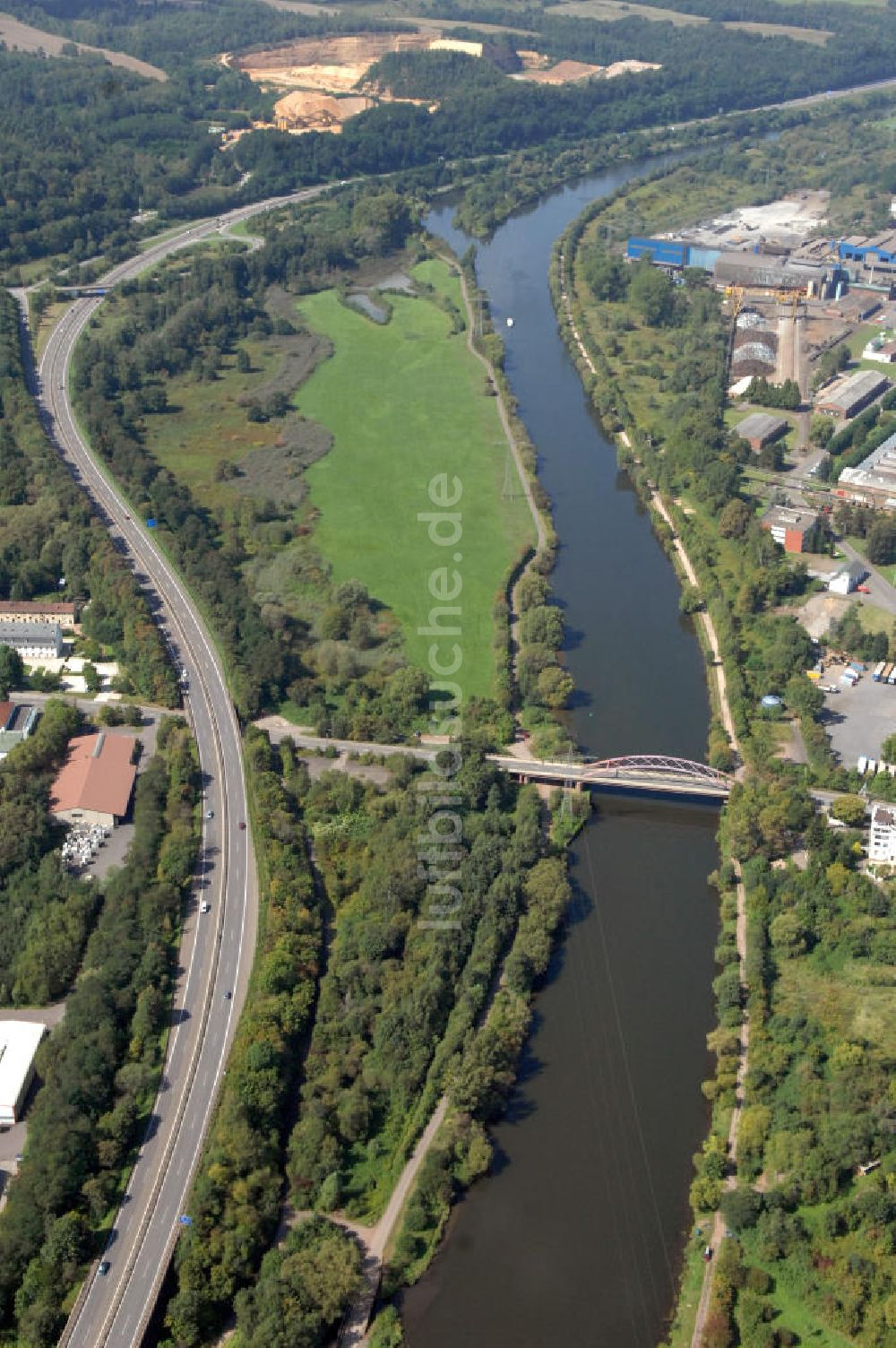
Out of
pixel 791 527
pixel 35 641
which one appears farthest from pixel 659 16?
pixel 35 641

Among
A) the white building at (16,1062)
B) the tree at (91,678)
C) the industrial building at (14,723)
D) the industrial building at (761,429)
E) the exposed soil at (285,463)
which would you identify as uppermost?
the industrial building at (761,429)

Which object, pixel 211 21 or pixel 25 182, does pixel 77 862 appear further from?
pixel 211 21

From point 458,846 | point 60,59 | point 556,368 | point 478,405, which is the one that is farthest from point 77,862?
point 60,59

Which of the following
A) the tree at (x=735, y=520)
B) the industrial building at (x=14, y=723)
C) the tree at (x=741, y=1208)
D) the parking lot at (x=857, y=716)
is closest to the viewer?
the tree at (x=741, y=1208)

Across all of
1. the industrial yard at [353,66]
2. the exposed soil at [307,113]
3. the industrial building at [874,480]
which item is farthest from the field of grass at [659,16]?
the industrial building at [874,480]

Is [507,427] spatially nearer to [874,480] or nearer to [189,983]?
[874,480]

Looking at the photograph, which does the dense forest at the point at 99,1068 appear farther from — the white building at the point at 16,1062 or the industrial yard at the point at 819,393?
the industrial yard at the point at 819,393

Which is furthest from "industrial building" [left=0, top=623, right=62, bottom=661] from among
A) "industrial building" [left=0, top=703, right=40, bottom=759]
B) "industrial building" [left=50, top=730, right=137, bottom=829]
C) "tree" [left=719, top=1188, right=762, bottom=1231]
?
"tree" [left=719, top=1188, right=762, bottom=1231]
